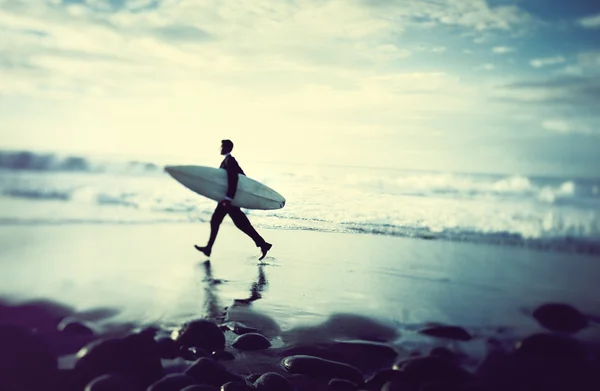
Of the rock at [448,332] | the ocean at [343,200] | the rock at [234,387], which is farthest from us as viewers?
the ocean at [343,200]

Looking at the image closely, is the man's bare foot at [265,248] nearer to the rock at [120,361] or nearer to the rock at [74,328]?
the rock at [120,361]

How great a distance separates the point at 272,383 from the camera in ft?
12.5

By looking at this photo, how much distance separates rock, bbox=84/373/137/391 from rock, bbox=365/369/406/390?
182 cm

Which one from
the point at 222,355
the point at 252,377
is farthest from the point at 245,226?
the point at 252,377

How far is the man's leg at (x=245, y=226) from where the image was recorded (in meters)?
4.90

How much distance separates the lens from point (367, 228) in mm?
6039

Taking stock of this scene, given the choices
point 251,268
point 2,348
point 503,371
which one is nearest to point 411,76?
point 251,268

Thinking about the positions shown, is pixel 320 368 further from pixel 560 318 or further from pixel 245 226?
pixel 560 318

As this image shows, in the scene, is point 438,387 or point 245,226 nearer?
point 438,387

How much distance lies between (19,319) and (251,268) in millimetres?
2231

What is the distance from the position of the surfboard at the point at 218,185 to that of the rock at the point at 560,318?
2.82m

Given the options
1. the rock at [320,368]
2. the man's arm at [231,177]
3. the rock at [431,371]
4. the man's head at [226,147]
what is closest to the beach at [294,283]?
the rock at [320,368]

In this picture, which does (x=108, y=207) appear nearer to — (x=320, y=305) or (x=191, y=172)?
(x=191, y=172)

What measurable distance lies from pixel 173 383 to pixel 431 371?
1996 millimetres
